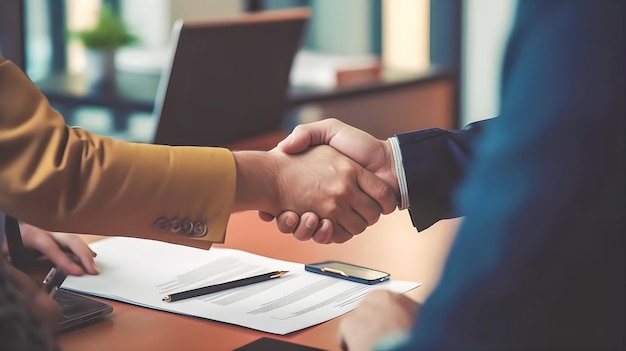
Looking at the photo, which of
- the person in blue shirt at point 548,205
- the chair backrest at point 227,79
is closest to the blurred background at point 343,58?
the chair backrest at point 227,79

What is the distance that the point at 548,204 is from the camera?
29.5 inches

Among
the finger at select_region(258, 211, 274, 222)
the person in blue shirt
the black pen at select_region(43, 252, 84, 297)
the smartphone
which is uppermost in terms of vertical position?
the person in blue shirt

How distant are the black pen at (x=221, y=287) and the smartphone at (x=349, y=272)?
0.17 feet

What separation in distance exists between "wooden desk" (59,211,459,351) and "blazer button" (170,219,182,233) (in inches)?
5.1

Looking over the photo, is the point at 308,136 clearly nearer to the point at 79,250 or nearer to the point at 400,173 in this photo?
the point at 400,173

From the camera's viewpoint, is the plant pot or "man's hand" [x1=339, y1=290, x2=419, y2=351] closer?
"man's hand" [x1=339, y1=290, x2=419, y2=351]

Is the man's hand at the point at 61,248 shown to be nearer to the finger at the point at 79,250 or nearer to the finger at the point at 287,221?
the finger at the point at 79,250

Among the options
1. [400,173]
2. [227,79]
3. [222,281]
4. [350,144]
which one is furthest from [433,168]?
[227,79]

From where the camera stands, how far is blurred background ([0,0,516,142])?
3598mm

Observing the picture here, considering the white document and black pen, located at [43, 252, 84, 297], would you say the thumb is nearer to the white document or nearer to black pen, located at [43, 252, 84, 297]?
the white document

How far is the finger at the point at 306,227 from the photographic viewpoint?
5.26 feet

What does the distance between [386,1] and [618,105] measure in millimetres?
4157

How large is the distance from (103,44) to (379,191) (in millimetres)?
2223

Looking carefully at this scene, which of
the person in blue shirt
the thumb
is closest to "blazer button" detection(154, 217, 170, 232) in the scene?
the thumb
